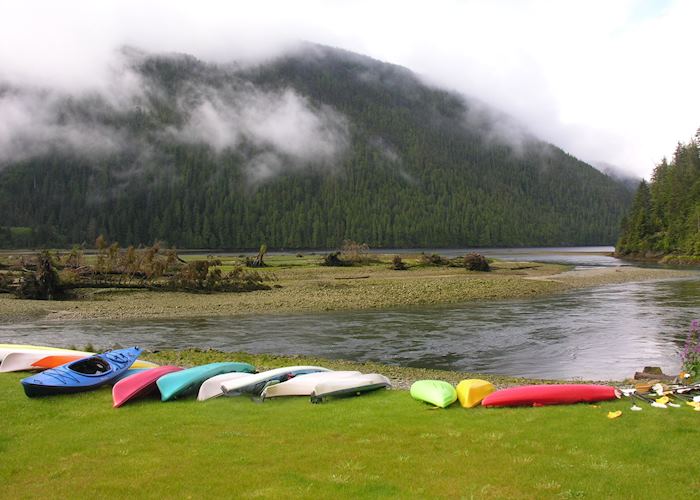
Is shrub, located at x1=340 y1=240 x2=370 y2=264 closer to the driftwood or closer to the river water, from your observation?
the river water

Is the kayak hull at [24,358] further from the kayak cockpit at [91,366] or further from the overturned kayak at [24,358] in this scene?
the kayak cockpit at [91,366]

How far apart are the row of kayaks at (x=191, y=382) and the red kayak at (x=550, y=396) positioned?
13.0 ft

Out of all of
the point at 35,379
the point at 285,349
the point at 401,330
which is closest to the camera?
the point at 35,379

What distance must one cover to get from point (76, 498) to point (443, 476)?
571 cm

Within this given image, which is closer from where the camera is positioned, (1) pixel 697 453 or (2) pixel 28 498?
(2) pixel 28 498

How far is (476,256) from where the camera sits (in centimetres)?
7681

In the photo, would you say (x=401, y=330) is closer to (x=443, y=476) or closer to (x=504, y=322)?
(x=504, y=322)

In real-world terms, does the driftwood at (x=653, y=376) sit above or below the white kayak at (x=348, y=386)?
below

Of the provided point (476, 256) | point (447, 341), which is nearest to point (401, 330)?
point (447, 341)

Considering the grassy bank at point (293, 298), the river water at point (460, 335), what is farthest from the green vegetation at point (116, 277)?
the river water at point (460, 335)

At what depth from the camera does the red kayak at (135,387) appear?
1445 centimetres

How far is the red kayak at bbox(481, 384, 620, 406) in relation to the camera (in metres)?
13.3

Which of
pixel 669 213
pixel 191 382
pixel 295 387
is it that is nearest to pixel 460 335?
pixel 295 387

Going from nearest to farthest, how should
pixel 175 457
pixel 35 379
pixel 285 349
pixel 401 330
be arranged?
pixel 175 457 < pixel 35 379 < pixel 285 349 < pixel 401 330
